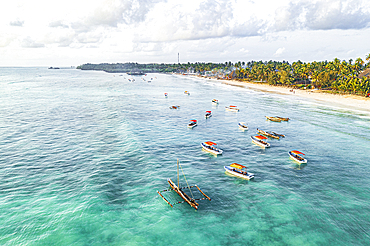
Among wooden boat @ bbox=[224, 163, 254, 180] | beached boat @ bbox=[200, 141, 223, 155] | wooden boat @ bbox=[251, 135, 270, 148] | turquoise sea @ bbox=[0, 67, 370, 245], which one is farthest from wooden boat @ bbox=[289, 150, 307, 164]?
beached boat @ bbox=[200, 141, 223, 155]

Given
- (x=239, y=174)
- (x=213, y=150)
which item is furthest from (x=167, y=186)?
(x=213, y=150)

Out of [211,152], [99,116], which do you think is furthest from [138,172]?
[99,116]

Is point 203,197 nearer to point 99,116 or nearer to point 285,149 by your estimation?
point 285,149

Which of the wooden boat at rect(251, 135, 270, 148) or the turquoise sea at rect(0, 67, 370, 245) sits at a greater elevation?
the wooden boat at rect(251, 135, 270, 148)

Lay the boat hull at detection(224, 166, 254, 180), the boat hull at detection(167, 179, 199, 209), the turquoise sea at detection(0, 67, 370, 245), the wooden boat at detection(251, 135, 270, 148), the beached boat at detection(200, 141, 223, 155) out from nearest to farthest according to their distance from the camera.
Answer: the turquoise sea at detection(0, 67, 370, 245)
the boat hull at detection(167, 179, 199, 209)
the boat hull at detection(224, 166, 254, 180)
the beached boat at detection(200, 141, 223, 155)
the wooden boat at detection(251, 135, 270, 148)

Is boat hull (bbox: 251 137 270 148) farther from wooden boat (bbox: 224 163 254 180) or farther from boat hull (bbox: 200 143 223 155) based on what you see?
wooden boat (bbox: 224 163 254 180)

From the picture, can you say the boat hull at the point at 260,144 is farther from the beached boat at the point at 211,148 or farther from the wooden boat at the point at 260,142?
the beached boat at the point at 211,148
